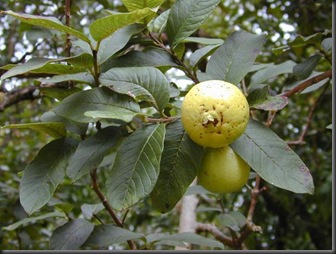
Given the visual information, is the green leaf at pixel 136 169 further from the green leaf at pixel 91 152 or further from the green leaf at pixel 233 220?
the green leaf at pixel 233 220

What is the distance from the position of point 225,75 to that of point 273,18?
1.33 metres

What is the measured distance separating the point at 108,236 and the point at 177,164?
339 mm

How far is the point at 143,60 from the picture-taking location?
96 centimetres

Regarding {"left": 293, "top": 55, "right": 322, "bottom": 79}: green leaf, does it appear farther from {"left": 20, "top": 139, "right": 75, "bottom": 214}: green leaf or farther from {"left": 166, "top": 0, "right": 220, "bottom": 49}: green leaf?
{"left": 20, "top": 139, "right": 75, "bottom": 214}: green leaf

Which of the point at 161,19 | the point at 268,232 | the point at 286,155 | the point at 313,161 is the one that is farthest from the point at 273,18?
the point at 286,155

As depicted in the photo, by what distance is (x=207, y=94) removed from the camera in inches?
31.0

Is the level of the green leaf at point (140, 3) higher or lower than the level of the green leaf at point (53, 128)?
higher

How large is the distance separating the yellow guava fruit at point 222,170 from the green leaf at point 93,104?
164 mm

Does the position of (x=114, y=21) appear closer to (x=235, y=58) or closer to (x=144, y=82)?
(x=144, y=82)

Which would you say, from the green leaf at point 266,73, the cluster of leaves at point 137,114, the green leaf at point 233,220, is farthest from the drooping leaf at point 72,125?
the green leaf at point 233,220

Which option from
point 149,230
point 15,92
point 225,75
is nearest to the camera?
point 225,75

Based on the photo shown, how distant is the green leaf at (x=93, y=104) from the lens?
32.9 inches

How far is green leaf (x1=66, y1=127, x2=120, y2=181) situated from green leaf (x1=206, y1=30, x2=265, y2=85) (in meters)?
0.23

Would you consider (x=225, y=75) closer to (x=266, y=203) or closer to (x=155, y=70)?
(x=155, y=70)
